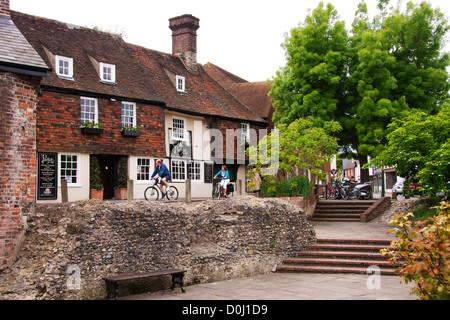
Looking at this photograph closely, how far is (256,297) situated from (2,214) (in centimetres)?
533

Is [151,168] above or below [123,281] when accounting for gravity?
above

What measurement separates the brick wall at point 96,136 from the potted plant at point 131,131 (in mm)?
235

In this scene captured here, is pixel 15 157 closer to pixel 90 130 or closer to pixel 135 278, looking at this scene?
pixel 135 278

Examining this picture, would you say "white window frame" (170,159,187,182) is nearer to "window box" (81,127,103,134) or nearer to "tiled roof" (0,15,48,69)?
"window box" (81,127,103,134)

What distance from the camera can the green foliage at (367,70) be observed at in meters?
24.8

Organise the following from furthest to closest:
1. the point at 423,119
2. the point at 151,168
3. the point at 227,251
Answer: the point at 151,168
the point at 423,119
the point at 227,251

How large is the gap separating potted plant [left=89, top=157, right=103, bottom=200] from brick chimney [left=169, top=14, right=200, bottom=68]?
38.3ft

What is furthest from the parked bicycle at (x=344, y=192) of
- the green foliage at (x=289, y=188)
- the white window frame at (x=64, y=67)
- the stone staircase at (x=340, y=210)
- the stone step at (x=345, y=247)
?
the white window frame at (x=64, y=67)

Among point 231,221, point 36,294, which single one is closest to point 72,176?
point 231,221

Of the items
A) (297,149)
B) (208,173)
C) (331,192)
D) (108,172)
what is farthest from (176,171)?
(331,192)

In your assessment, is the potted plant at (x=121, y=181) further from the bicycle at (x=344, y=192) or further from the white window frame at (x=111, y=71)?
the bicycle at (x=344, y=192)

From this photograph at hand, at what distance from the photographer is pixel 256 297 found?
9.77 metres

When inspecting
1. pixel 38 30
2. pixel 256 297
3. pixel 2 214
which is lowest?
pixel 256 297

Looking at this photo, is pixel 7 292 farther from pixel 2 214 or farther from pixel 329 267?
pixel 329 267
